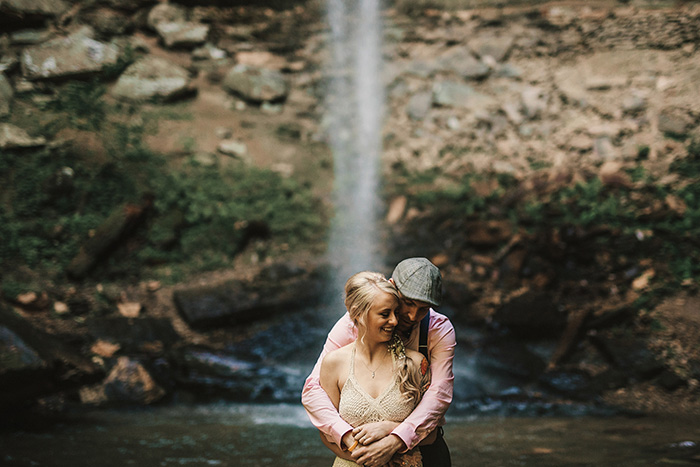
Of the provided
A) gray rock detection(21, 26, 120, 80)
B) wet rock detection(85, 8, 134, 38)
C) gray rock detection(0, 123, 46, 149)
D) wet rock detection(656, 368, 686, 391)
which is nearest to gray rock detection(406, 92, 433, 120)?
gray rock detection(21, 26, 120, 80)

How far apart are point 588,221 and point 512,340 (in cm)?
220

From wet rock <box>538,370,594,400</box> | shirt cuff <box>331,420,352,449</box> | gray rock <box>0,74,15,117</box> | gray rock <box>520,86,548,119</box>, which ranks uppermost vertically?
gray rock <box>0,74,15,117</box>

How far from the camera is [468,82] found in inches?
360

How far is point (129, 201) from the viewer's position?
318 inches

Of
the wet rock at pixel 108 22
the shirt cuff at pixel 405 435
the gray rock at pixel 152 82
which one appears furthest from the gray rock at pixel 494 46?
the shirt cuff at pixel 405 435

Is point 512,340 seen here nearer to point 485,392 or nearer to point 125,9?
point 485,392

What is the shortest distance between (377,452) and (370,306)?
22.9 inches

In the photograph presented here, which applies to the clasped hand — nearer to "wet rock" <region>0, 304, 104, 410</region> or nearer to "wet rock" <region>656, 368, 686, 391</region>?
"wet rock" <region>0, 304, 104, 410</region>

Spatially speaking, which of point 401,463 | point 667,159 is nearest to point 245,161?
point 667,159

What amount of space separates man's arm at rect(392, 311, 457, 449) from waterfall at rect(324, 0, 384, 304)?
613 cm

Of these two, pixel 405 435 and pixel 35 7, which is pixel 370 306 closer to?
pixel 405 435

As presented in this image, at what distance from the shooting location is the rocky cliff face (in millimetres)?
5938

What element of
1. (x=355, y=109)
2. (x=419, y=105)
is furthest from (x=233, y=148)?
(x=419, y=105)

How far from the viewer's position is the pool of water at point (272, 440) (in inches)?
150
